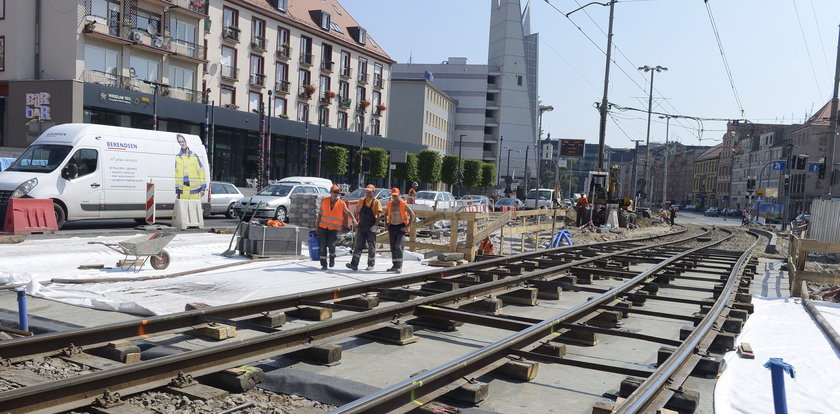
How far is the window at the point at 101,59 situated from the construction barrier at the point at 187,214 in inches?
860

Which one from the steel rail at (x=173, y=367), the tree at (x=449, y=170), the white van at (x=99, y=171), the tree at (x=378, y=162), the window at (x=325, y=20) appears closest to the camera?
the steel rail at (x=173, y=367)

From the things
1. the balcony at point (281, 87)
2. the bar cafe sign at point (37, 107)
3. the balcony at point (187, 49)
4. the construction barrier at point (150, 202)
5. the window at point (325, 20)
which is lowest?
the construction barrier at point (150, 202)

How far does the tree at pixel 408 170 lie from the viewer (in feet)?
217

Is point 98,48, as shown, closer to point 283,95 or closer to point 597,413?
point 283,95

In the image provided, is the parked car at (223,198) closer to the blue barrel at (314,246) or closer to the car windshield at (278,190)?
the car windshield at (278,190)

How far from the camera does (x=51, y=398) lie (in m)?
4.19

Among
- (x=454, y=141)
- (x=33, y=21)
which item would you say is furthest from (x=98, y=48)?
(x=454, y=141)

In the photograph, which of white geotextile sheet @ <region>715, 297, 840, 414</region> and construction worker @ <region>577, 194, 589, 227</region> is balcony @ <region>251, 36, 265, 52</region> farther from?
white geotextile sheet @ <region>715, 297, 840, 414</region>

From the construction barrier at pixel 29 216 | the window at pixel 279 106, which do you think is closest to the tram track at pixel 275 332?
the construction barrier at pixel 29 216

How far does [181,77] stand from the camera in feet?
143

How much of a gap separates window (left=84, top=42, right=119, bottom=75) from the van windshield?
21.8 meters

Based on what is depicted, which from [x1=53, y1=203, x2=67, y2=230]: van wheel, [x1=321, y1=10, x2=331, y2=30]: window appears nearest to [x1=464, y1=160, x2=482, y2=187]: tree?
[x1=321, y1=10, x2=331, y2=30]: window

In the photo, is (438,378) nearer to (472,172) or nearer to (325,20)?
(325,20)

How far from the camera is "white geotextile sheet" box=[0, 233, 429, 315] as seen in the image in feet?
28.7
